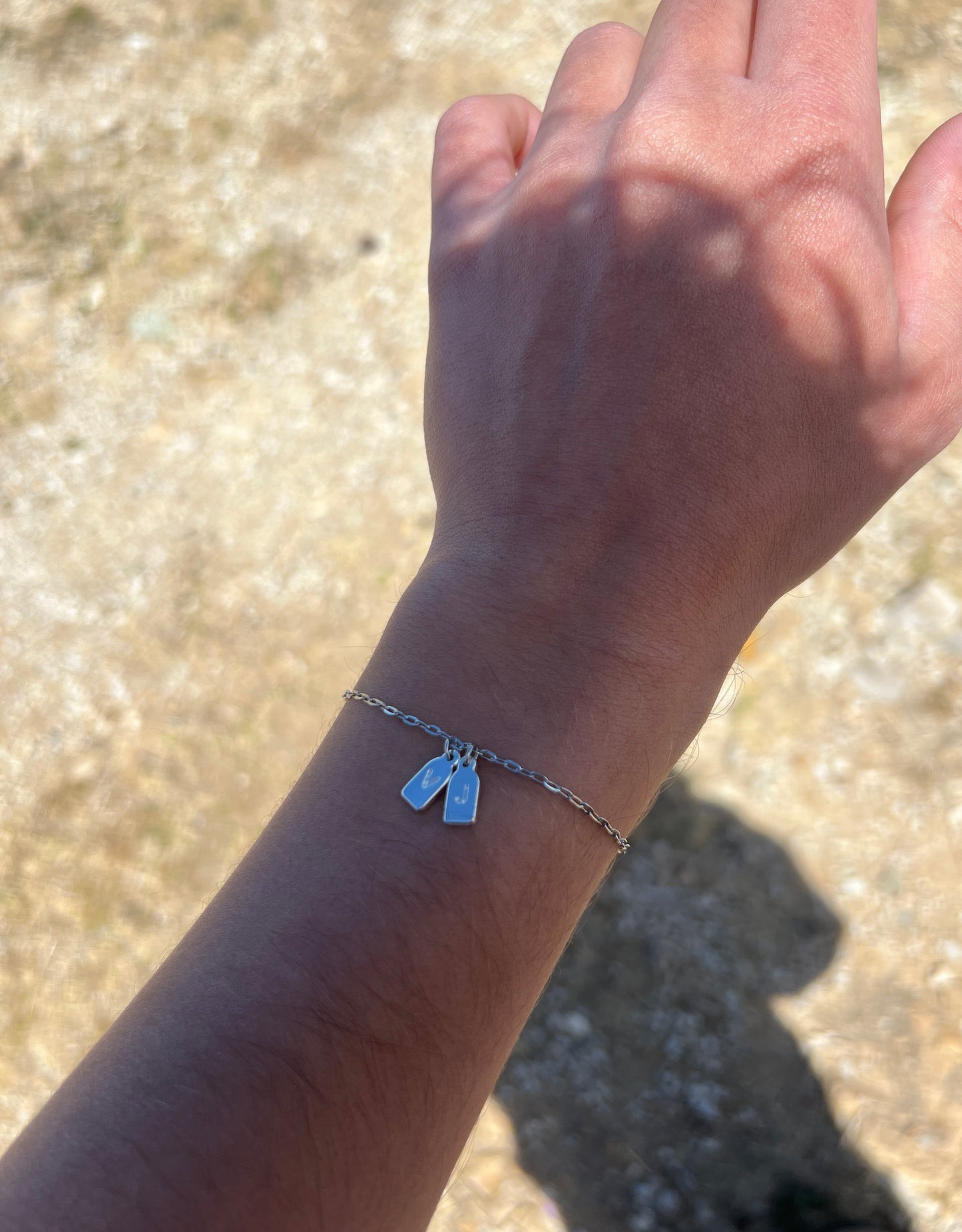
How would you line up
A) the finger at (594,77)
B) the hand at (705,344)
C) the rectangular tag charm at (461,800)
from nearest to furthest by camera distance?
the rectangular tag charm at (461,800), the hand at (705,344), the finger at (594,77)

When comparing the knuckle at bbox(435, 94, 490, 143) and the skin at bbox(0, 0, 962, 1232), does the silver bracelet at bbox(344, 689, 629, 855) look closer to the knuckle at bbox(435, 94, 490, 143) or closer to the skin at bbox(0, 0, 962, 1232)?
the skin at bbox(0, 0, 962, 1232)

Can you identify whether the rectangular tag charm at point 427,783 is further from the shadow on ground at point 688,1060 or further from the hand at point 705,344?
the shadow on ground at point 688,1060

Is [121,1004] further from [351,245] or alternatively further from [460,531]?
[351,245]

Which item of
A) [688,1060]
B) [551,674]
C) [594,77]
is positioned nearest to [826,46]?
[594,77]

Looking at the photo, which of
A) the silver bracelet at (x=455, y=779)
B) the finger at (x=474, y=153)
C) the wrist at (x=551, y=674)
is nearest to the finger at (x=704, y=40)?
the finger at (x=474, y=153)

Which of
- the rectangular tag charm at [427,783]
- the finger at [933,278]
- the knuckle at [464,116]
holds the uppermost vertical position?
the knuckle at [464,116]

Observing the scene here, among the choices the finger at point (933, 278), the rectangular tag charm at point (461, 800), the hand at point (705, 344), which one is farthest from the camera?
the finger at point (933, 278)
